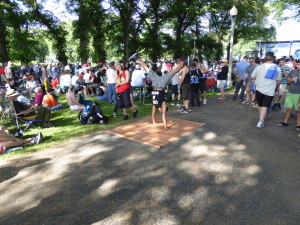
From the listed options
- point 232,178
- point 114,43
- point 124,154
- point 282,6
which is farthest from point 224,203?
point 282,6

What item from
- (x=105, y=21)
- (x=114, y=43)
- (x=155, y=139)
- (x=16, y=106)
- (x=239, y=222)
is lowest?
(x=239, y=222)

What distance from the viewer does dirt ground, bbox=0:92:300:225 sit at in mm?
2672

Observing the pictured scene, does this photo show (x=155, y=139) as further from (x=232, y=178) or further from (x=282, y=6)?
(x=282, y=6)

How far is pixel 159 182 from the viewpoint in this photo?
11.0 feet

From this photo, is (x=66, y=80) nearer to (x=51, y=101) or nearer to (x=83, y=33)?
(x=51, y=101)

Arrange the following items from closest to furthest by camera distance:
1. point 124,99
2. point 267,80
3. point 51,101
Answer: point 267,80, point 124,99, point 51,101

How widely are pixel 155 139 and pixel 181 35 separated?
1073 inches

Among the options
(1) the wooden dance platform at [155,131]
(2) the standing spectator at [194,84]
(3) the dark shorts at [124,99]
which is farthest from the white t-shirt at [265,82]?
(3) the dark shorts at [124,99]

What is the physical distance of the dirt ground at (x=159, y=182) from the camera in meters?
2.67

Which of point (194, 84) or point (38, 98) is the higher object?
point (194, 84)

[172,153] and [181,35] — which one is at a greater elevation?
[181,35]

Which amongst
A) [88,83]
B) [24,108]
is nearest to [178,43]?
[88,83]

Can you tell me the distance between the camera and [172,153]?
4367 mm

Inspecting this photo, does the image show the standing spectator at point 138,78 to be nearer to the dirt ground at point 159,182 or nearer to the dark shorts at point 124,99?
the dark shorts at point 124,99
